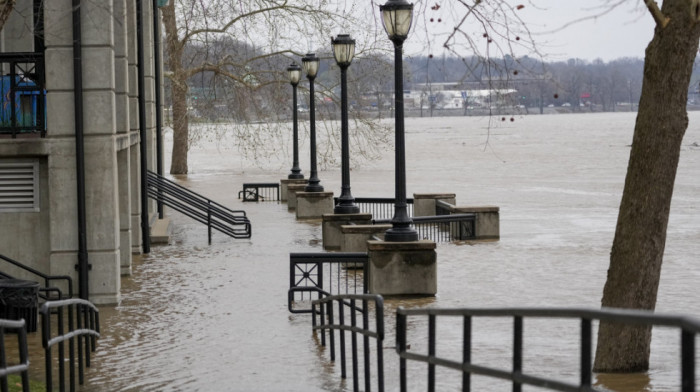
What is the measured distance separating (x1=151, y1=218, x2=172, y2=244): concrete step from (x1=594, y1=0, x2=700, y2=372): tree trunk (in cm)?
1539

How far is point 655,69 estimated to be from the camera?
1102cm

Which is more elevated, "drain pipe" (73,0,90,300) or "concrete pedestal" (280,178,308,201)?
"drain pipe" (73,0,90,300)

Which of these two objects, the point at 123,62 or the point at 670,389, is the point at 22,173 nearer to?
the point at 123,62

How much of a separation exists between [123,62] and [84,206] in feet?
15.4

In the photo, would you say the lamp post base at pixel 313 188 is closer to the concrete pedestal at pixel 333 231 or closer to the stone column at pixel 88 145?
the concrete pedestal at pixel 333 231

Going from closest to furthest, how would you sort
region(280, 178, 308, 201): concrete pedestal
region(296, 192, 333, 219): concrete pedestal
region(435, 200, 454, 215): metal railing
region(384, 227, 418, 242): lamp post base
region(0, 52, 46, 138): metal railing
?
region(0, 52, 46, 138): metal railing < region(384, 227, 418, 242): lamp post base < region(435, 200, 454, 215): metal railing < region(296, 192, 333, 219): concrete pedestal < region(280, 178, 308, 201): concrete pedestal

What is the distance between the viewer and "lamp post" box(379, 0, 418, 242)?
16.6 metres

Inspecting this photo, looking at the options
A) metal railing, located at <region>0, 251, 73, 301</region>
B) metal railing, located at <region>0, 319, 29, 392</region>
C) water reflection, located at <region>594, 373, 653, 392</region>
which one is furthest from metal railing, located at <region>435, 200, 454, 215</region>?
metal railing, located at <region>0, 319, 29, 392</region>

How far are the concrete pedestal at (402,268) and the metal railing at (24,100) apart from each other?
202 inches

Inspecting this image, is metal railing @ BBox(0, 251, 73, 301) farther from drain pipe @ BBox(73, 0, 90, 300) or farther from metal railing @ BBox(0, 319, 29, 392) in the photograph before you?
metal railing @ BBox(0, 319, 29, 392)

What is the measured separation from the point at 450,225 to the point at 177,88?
106 ft

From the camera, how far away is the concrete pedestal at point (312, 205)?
32.7 meters

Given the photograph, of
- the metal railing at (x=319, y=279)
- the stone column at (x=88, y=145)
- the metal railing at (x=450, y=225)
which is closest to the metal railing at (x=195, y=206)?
the metal railing at (x=450, y=225)

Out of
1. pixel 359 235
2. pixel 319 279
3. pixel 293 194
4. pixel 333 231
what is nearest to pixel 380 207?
pixel 293 194
